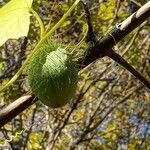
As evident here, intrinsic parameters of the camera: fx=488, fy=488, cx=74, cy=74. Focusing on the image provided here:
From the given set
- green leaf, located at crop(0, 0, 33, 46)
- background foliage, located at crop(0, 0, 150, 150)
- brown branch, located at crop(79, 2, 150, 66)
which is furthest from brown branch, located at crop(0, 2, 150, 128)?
background foliage, located at crop(0, 0, 150, 150)

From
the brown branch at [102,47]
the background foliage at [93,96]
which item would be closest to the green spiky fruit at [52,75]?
the brown branch at [102,47]

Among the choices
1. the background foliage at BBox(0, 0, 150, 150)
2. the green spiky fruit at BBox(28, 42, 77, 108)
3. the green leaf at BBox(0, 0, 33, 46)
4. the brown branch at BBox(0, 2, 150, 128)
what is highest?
the green leaf at BBox(0, 0, 33, 46)

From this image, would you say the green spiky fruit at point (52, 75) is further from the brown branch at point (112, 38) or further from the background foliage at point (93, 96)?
the background foliage at point (93, 96)

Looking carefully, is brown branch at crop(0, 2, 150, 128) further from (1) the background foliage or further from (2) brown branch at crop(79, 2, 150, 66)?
(1) the background foliage

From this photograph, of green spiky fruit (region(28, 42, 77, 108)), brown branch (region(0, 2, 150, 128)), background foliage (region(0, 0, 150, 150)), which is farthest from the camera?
background foliage (region(0, 0, 150, 150))

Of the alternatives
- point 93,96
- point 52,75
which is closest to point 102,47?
point 52,75

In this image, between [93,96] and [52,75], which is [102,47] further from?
[93,96]

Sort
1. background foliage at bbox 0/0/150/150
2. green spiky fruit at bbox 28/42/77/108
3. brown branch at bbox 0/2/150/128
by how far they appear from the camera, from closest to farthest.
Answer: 1. brown branch at bbox 0/2/150/128
2. green spiky fruit at bbox 28/42/77/108
3. background foliage at bbox 0/0/150/150
